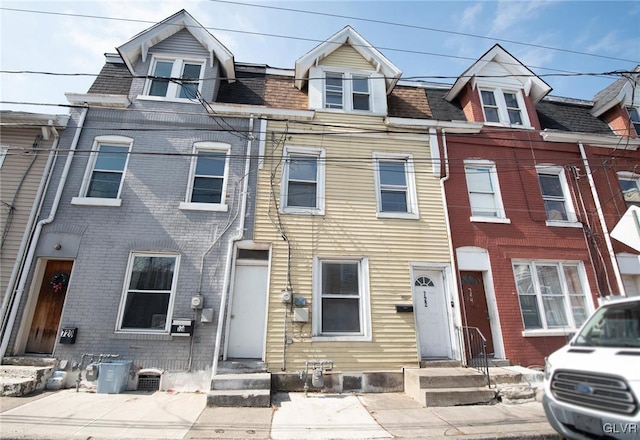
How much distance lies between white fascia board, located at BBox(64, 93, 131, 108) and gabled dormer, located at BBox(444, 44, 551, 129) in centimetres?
1096

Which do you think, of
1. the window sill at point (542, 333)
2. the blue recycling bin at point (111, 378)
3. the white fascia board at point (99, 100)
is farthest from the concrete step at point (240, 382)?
the white fascia board at point (99, 100)

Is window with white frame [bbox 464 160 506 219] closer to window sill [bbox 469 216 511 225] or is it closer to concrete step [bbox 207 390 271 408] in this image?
window sill [bbox 469 216 511 225]

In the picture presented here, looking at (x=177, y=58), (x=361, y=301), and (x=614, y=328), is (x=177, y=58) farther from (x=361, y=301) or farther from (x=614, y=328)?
(x=614, y=328)

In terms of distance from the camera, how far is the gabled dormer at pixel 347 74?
32.1 ft

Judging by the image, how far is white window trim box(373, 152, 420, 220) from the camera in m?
8.64

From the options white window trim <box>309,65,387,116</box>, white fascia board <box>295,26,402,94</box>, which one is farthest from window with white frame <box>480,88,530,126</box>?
white window trim <box>309,65,387,116</box>

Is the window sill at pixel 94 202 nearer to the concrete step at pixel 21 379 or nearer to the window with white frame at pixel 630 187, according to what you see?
the concrete step at pixel 21 379

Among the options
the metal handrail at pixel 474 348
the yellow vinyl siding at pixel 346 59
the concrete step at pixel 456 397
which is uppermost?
the yellow vinyl siding at pixel 346 59

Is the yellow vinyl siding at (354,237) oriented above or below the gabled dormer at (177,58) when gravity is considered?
below

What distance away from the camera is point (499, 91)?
1077 cm

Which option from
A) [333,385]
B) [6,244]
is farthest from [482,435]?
[6,244]

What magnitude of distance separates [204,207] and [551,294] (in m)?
10.3

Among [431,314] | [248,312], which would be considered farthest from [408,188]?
[248,312]

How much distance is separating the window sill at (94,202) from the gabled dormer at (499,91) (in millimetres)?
11472
